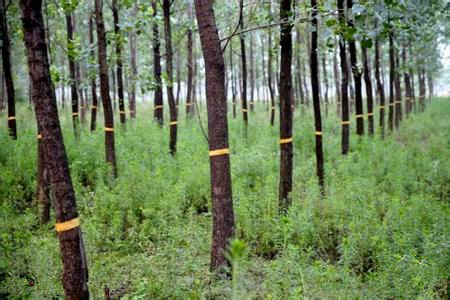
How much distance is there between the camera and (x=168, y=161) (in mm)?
9133

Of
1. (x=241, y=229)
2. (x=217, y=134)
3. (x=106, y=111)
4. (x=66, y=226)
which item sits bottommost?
(x=241, y=229)

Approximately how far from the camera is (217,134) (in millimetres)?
4680

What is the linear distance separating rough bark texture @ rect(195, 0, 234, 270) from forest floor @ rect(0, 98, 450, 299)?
344 mm

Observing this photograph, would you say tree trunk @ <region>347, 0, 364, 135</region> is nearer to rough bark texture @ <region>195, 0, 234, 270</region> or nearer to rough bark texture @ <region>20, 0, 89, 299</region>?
rough bark texture @ <region>195, 0, 234, 270</region>

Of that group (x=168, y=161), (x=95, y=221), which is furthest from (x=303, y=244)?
(x=168, y=161)

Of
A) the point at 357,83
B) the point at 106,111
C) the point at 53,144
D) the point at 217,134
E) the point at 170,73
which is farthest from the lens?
the point at 357,83

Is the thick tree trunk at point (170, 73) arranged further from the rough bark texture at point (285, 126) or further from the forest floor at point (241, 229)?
the rough bark texture at point (285, 126)

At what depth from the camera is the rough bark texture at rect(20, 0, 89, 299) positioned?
11.7 ft

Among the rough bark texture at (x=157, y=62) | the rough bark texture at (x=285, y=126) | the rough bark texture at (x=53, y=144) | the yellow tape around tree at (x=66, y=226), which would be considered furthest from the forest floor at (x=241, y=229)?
the rough bark texture at (x=157, y=62)

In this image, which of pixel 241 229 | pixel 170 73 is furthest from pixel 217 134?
pixel 170 73

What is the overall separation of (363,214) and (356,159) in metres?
4.59

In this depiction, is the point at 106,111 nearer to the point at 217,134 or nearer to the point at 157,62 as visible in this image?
the point at 157,62

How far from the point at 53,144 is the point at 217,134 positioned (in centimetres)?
180

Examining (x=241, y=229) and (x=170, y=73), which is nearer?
(x=241, y=229)
